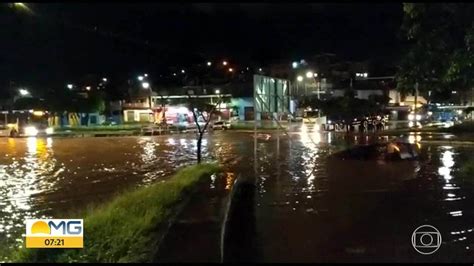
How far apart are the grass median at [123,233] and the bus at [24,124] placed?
4050cm

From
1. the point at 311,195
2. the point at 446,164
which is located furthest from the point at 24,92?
the point at 311,195

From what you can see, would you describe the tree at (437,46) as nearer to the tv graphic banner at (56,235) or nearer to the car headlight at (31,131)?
the tv graphic banner at (56,235)

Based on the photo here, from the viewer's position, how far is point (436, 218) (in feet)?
31.7

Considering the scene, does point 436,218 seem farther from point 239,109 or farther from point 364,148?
point 239,109

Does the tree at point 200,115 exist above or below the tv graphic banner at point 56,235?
above

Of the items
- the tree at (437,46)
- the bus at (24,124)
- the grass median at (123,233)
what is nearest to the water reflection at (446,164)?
the tree at (437,46)

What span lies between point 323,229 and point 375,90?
7597cm

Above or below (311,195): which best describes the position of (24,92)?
above

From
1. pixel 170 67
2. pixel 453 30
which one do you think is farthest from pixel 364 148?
pixel 170 67

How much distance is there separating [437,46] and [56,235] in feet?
28.1

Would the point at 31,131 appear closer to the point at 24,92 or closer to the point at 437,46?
the point at 24,92

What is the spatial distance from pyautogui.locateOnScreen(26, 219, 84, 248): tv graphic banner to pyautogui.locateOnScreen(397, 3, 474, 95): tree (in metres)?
7.65

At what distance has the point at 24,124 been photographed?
176 ft

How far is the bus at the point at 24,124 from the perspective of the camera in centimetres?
4862
